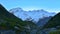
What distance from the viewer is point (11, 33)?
33438mm

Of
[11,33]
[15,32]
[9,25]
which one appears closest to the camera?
[11,33]

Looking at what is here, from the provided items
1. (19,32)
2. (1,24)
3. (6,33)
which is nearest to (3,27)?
(1,24)

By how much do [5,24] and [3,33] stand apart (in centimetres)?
1150

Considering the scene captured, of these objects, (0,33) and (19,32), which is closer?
(0,33)

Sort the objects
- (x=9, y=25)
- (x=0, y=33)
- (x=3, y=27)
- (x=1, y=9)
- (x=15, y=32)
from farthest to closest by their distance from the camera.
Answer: (x=1, y=9) → (x=9, y=25) → (x=3, y=27) → (x=15, y=32) → (x=0, y=33)

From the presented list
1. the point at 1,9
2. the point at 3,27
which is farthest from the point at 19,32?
the point at 1,9

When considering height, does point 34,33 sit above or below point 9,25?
below

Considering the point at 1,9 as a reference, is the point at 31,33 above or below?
below

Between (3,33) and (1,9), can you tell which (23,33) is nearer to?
(3,33)

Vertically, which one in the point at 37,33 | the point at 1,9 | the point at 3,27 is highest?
the point at 1,9

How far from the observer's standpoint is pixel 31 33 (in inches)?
1350

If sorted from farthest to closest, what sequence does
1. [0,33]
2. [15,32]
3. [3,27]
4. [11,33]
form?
1. [3,27]
2. [15,32]
3. [11,33]
4. [0,33]

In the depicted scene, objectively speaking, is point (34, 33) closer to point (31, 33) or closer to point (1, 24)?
point (31, 33)

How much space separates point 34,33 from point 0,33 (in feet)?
19.6
